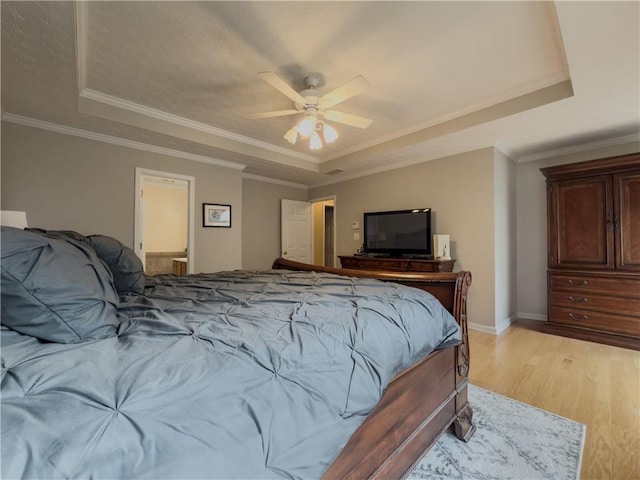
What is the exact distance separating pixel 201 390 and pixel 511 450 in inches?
73.6

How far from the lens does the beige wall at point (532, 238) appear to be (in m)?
4.04

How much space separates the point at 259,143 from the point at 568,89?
353 cm

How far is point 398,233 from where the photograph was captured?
4.43 metres

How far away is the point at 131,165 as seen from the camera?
11.8ft

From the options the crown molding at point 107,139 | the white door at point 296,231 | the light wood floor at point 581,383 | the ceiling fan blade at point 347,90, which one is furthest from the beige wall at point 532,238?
the crown molding at point 107,139

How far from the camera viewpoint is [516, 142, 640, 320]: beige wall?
404cm

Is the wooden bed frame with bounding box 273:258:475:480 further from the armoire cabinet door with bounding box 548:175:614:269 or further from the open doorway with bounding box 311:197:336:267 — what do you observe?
the open doorway with bounding box 311:197:336:267

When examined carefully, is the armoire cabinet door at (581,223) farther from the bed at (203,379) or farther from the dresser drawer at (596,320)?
the bed at (203,379)

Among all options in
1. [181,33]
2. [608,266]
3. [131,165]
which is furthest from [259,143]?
[608,266]

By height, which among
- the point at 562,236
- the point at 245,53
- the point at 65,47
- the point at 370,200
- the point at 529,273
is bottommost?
the point at 529,273

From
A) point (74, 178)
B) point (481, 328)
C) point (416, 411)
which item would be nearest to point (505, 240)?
point (481, 328)

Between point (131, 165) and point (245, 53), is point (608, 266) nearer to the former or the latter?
point (245, 53)

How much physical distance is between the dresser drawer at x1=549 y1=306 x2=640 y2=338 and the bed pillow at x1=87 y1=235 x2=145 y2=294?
4508 mm

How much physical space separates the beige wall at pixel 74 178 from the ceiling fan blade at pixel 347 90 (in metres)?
2.59
